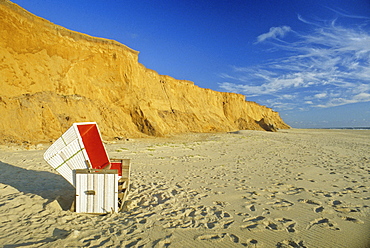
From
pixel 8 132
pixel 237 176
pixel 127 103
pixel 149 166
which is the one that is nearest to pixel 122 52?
pixel 127 103

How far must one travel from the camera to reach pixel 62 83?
18531 mm

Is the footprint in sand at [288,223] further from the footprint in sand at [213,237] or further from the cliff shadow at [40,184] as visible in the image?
the cliff shadow at [40,184]

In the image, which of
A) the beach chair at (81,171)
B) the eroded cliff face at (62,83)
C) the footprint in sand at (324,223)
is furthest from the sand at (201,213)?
the eroded cliff face at (62,83)

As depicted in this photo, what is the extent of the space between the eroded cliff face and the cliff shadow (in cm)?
885

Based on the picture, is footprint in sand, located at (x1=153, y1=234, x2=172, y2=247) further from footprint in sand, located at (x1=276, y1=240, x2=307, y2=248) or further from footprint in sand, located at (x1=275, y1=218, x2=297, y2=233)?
footprint in sand, located at (x1=275, y1=218, x2=297, y2=233)

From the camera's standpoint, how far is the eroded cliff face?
15.1 m

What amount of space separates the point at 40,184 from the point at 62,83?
15689 mm

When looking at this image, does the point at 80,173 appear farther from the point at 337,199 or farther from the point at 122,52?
the point at 122,52

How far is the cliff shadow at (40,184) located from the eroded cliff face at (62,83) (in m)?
8.85

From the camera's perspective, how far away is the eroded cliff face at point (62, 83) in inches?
593

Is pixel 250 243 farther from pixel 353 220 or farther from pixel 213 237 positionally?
pixel 353 220

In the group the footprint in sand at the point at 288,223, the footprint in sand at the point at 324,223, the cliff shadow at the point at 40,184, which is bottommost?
the cliff shadow at the point at 40,184

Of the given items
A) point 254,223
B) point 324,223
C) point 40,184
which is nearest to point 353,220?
point 324,223

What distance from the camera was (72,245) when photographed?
2.81m
